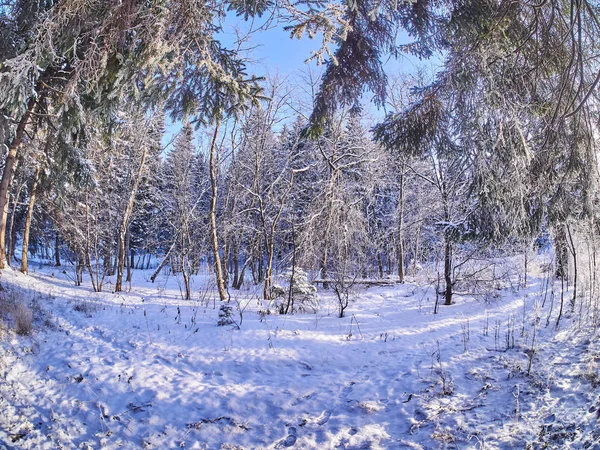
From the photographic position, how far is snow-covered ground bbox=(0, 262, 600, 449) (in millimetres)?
3365

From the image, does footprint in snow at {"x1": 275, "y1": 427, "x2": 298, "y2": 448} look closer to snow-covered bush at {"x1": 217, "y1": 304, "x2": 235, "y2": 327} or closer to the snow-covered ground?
the snow-covered ground

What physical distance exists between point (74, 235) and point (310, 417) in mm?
13486

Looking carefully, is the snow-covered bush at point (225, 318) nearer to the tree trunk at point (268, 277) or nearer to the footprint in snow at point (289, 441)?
the footprint in snow at point (289, 441)

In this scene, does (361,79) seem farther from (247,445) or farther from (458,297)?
(458,297)

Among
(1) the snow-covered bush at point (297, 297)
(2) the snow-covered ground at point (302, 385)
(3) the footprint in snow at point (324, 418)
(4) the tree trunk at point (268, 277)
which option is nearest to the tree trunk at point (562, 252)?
(2) the snow-covered ground at point (302, 385)

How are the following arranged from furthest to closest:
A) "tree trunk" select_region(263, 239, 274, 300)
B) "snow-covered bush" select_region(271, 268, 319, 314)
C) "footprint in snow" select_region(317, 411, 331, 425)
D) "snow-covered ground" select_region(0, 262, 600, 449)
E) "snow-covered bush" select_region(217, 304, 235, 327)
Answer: "tree trunk" select_region(263, 239, 274, 300)
"snow-covered bush" select_region(271, 268, 319, 314)
"snow-covered bush" select_region(217, 304, 235, 327)
"footprint in snow" select_region(317, 411, 331, 425)
"snow-covered ground" select_region(0, 262, 600, 449)

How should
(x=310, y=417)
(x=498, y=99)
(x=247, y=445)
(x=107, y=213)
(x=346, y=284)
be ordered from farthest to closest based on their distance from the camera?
(x=107, y=213) → (x=346, y=284) → (x=498, y=99) → (x=310, y=417) → (x=247, y=445)

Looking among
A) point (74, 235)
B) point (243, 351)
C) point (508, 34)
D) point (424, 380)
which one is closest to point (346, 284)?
point (243, 351)

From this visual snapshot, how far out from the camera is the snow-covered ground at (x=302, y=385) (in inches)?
132

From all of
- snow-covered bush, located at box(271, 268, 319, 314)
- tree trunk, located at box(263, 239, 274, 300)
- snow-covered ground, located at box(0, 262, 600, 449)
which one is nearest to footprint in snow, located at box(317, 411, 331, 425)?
snow-covered ground, located at box(0, 262, 600, 449)

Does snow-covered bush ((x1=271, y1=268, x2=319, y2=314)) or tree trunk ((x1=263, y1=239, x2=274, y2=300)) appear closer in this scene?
snow-covered bush ((x1=271, y1=268, x2=319, y2=314))

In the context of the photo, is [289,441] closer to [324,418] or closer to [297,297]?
[324,418]

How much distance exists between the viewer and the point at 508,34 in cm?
425

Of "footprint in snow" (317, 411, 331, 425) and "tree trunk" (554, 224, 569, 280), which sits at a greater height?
"tree trunk" (554, 224, 569, 280)
